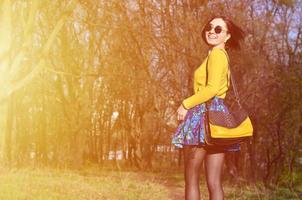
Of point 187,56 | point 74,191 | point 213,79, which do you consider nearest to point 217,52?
point 213,79

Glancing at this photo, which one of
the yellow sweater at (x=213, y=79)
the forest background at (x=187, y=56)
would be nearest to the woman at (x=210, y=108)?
the yellow sweater at (x=213, y=79)

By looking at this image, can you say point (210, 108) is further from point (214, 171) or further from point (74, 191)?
point (74, 191)

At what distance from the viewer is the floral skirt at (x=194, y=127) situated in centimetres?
374

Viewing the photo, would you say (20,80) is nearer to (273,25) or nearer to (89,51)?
(273,25)

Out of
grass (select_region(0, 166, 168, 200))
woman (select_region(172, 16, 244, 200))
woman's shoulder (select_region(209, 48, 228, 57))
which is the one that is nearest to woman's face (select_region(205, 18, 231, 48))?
woman (select_region(172, 16, 244, 200))

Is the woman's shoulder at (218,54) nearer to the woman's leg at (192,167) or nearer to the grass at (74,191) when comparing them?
the woman's leg at (192,167)

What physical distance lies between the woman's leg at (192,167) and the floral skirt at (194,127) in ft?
0.25

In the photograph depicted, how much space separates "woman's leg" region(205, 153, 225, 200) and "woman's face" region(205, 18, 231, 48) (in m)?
0.79

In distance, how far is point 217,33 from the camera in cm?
388

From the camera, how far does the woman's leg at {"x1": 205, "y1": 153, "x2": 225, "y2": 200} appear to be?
3.87 meters

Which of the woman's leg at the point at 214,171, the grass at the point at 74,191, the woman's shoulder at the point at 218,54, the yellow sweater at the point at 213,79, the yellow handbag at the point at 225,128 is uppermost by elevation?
the woman's shoulder at the point at 218,54

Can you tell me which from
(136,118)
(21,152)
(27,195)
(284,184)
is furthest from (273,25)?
(21,152)

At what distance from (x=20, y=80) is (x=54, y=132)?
46.8 feet

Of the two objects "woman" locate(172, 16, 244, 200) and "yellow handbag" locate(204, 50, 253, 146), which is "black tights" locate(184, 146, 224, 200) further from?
"yellow handbag" locate(204, 50, 253, 146)
